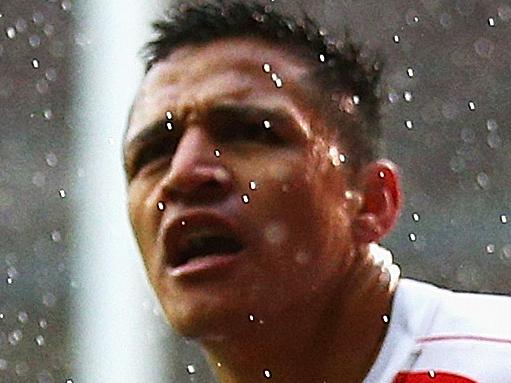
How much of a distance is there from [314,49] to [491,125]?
2762 mm

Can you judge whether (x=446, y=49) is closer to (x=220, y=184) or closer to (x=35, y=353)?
(x=35, y=353)

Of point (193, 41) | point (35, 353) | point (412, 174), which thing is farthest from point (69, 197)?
point (193, 41)

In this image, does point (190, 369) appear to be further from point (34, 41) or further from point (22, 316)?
point (34, 41)

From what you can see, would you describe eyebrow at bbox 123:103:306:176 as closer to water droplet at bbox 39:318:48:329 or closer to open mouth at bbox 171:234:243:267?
open mouth at bbox 171:234:243:267

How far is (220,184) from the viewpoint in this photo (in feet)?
4.53

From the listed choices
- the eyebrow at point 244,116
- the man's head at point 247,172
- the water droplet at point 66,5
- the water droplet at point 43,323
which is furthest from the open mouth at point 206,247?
the water droplet at point 66,5

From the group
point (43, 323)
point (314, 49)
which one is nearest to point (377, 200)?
A: point (314, 49)

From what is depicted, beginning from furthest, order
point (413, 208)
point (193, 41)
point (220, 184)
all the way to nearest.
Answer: point (413, 208) < point (193, 41) < point (220, 184)

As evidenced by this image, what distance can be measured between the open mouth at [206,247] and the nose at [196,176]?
0.11ft

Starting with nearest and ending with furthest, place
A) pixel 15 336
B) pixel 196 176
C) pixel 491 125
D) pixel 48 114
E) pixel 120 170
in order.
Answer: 1. pixel 196 176
2. pixel 120 170
3. pixel 491 125
4. pixel 15 336
5. pixel 48 114

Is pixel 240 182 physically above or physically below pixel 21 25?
above

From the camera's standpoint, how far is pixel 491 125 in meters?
4.24

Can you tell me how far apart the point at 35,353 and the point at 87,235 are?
0.33 m

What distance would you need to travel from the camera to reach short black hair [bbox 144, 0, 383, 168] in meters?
1.51
